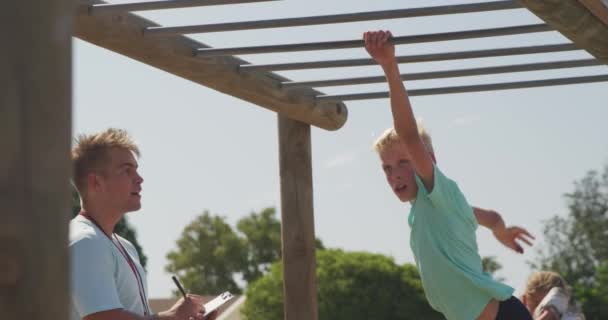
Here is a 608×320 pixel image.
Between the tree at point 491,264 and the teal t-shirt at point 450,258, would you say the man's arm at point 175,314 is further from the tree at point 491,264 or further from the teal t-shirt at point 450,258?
the tree at point 491,264

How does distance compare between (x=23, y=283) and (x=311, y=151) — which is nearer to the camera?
(x=23, y=283)

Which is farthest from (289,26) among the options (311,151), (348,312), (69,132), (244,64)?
(348,312)

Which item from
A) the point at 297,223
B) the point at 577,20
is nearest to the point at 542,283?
the point at 297,223

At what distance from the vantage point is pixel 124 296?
4.89 m

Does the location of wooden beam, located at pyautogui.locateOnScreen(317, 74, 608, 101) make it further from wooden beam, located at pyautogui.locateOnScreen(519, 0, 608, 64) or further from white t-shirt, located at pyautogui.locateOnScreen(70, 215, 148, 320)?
white t-shirt, located at pyautogui.locateOnScreen(70, 215, 148, 320)

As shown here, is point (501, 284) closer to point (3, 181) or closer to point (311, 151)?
point (311, 151)

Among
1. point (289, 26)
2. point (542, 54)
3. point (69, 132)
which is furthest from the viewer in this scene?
point (542, 54)

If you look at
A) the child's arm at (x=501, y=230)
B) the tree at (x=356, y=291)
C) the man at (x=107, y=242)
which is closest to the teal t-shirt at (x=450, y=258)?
the child's arm at (x=501, y=230)

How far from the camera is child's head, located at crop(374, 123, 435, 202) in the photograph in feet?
19.0

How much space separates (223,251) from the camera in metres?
56.9

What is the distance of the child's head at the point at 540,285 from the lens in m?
10.0

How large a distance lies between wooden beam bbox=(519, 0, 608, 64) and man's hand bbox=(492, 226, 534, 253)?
3.85 ft

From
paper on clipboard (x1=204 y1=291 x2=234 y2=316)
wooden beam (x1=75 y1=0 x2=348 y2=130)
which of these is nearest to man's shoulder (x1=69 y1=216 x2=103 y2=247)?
paper on clipboard (x1=204 y1=291 x2=234 y2=316)

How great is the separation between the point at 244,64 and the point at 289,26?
1.12 metres
